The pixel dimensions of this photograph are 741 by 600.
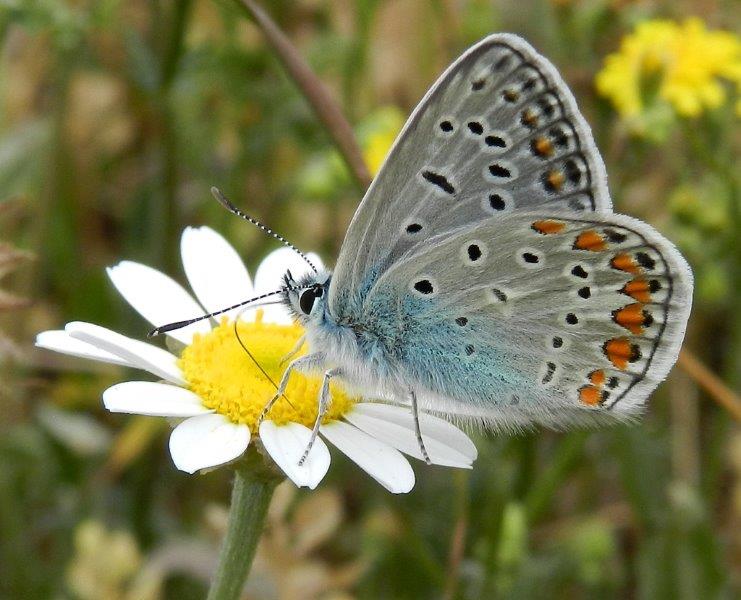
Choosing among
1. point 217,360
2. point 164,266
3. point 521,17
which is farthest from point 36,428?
point 521,17

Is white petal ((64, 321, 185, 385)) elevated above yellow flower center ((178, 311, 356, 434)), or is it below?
above

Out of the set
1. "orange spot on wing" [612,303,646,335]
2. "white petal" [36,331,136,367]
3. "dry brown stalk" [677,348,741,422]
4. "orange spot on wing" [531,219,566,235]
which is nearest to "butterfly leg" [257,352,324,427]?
"white petal" [36,331,136,367]

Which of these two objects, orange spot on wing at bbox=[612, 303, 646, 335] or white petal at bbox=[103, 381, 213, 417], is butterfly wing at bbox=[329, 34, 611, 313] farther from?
white petal at bbox=[103, 381, 213, 417]

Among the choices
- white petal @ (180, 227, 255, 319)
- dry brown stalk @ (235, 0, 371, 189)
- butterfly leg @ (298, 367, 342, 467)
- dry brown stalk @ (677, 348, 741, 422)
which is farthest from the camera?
dry brown stalk @ (677, 348, 741, 422)

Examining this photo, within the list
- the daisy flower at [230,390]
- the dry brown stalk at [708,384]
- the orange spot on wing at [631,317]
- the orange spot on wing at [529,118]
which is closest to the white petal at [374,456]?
the daisy flower at [230,390]

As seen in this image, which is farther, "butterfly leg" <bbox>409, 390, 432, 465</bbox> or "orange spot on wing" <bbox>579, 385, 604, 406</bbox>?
"orange spot on wing" <bbox>579, 385, 604, 406</bbox>
